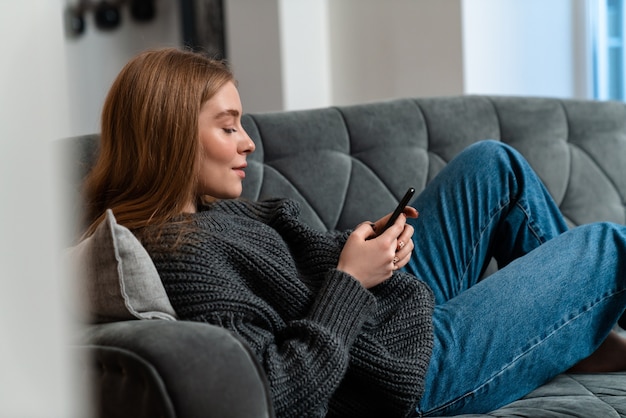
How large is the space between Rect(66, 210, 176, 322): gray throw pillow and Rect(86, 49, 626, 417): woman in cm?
7

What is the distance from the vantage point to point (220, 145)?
156 cm

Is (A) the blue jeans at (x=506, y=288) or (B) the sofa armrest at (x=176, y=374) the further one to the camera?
(A) the blue jeans at (x=506, y=288)

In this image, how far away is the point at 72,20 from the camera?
5.31 meters

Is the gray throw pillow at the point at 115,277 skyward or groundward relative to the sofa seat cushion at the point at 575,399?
skyward

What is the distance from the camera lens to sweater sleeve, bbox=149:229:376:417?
4.00ft

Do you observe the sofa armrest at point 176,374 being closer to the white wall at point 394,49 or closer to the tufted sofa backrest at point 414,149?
the tufted sofa backrest at point 414,149

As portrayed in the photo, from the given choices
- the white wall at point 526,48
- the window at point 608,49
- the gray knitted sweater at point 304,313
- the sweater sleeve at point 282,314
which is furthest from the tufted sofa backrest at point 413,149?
the window at point 608,49

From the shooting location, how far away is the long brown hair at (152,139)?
1493mm

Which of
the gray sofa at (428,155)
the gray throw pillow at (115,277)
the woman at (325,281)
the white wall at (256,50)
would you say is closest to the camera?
the gray throw pillow at (115,277)

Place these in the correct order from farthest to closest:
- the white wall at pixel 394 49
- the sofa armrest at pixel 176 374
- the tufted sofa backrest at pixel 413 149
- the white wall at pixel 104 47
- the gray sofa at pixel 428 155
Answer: the white wall at pixel 104 47 → the white wall at pixel 394 49 → the tufted sofa backrest at pixel 413 149 → the gray sofa at pixel 428 155 → the sofa armrest at pixel 176 374

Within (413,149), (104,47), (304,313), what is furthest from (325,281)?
(104,47)

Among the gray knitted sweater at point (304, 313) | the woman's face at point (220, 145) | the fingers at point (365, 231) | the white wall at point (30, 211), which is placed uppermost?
the white wall at point (30, 211)

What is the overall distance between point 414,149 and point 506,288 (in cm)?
75

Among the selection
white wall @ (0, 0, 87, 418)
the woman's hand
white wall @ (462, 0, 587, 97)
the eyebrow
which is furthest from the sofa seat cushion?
white wall @ (462, 0, 587, 97)
